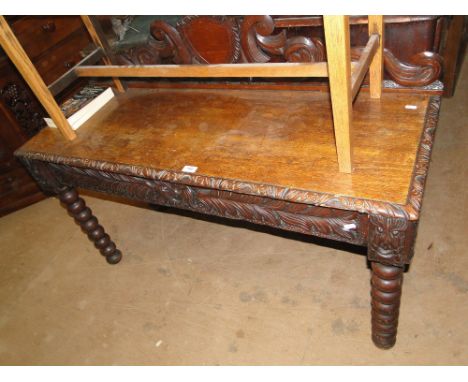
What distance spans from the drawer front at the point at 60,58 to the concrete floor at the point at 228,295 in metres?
1.10

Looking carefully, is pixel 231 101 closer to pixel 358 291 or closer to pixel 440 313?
pixel 358 291

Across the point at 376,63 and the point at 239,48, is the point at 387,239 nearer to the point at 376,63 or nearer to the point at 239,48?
the point at 376,63

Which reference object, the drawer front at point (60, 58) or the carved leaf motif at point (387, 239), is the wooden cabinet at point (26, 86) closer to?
the drawer front at point (60, 58)

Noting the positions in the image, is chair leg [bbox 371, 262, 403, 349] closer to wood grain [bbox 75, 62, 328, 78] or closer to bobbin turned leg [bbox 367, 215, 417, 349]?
bobbin turned leg [bbox 367, 215, 417, 349]

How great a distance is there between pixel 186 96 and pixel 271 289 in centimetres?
97

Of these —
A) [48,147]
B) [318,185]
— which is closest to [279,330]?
[318,185]

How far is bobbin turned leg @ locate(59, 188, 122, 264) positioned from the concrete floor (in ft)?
0.33

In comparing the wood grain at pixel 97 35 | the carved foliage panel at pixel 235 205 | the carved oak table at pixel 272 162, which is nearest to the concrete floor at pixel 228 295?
the carved oak table at pixel 272 162

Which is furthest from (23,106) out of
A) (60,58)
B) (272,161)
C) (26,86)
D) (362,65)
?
(362,65)

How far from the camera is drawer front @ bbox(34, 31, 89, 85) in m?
2.39

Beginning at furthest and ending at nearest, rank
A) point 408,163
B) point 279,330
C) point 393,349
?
point 279,330 → point 393,349 → point 408,163

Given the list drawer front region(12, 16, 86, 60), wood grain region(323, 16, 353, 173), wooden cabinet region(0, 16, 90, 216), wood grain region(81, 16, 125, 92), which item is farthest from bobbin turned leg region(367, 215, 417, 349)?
drawer front region(12, 16, 86, 60)

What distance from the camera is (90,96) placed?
1.64 metres
